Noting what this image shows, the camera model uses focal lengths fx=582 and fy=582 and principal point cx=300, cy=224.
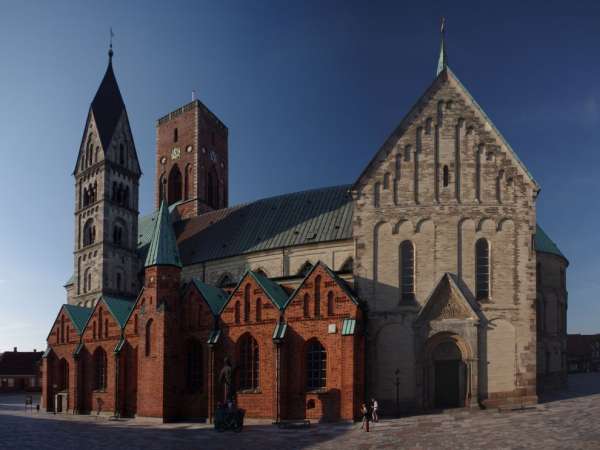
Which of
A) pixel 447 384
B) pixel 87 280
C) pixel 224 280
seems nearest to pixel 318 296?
pixel 447 384

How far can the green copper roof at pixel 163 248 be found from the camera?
128 ft

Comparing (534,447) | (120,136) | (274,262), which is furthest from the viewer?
(120,136)

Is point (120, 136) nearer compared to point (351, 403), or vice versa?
point (351, 403)

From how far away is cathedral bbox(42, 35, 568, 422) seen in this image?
33.9 meters

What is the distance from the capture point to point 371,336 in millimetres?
35656

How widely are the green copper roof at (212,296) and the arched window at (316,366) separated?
711 centimetres

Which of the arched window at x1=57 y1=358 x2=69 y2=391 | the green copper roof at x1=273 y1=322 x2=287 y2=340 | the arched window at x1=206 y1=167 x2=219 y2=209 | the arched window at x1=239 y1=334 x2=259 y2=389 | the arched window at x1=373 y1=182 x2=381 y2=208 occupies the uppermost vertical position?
the arched window at x1=206 y1=167 x2=219 y2=209

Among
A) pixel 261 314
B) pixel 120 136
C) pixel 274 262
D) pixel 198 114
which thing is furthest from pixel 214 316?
pixel 198 114

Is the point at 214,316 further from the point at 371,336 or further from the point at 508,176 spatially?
the point at 508,176

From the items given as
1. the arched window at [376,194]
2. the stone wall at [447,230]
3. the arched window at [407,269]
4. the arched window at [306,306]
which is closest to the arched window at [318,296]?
the arched window at [306,306]

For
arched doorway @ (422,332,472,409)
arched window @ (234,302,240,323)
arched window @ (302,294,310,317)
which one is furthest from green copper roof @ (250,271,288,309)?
arched doorway @ (422,332,472,409)

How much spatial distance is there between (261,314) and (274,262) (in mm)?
9308

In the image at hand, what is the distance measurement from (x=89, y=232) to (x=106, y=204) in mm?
3915

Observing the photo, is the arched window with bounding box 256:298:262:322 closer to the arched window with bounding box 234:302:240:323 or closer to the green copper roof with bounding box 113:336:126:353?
the arched window with bounding box 234:302:240:323
